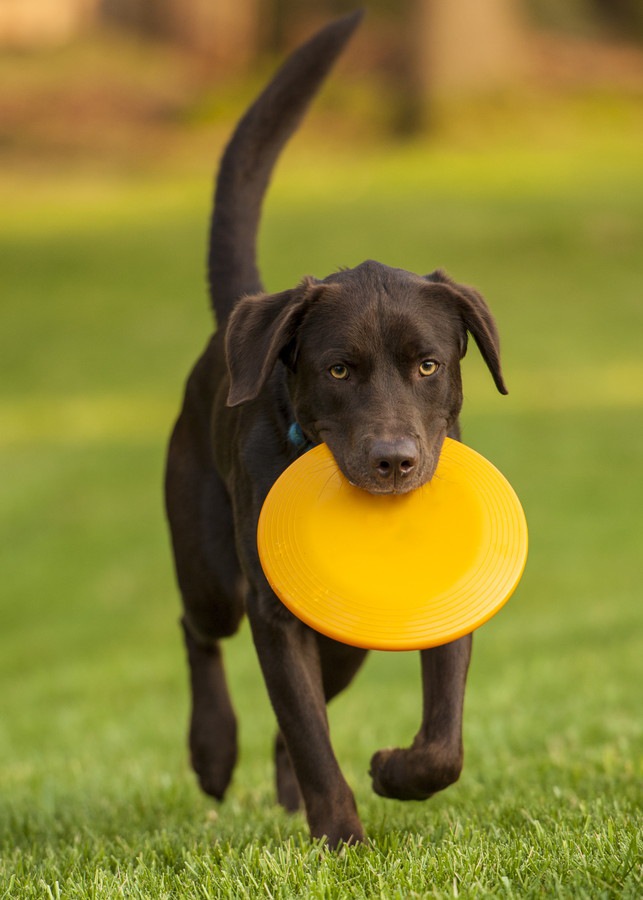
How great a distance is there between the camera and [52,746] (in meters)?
8.02

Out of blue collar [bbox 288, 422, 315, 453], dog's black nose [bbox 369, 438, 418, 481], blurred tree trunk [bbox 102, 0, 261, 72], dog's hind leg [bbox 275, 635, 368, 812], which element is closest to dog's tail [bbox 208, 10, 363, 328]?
blue collar [bbox 288, 422, 315, 453]

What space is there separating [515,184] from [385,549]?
1045 inches

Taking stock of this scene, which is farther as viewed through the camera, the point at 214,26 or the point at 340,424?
the point at 214,26

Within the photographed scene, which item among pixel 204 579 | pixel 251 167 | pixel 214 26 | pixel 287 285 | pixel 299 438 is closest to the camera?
pixel 299 438

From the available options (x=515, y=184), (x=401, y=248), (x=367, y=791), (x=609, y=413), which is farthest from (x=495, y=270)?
(x=367, y=791)

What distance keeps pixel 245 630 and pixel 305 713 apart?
31.2ft

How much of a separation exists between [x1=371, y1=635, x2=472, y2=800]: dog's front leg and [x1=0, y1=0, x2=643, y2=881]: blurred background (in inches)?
10.3

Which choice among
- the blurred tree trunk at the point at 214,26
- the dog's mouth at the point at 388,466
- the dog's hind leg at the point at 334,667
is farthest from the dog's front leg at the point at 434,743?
the blurred tree trunk at the point at 214,26

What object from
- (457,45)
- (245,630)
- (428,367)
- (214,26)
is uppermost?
(428,367)

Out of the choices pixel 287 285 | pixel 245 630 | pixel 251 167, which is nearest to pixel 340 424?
pixel 251 167

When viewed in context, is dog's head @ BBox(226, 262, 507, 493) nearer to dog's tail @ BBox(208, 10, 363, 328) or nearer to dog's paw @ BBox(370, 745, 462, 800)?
dog's paw @ BBox(370, 745, 462, 800)

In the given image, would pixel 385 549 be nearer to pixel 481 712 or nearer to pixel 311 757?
pixel 311 757

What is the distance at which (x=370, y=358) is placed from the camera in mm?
3859

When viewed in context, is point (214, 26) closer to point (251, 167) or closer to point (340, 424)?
point (251, 167)
